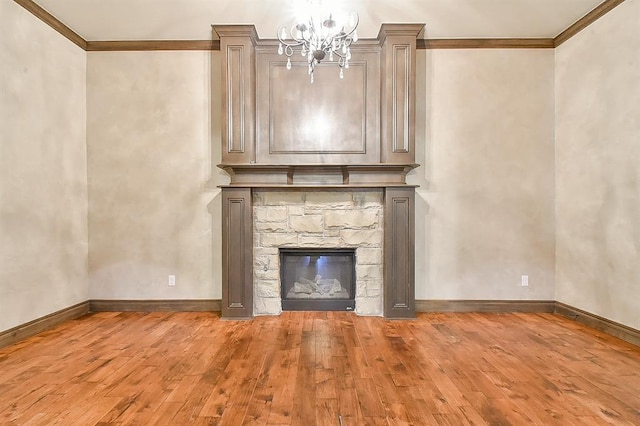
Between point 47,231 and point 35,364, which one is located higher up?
point 47,231

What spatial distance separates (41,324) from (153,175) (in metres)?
1.82

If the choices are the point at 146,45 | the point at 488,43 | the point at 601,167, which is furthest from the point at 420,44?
the point at 146,45

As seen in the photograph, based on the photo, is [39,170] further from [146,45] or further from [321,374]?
[321,374]

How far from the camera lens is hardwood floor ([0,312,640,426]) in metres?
2.06

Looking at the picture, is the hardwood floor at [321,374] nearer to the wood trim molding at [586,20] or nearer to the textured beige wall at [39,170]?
the textured beige wall at [39,170]

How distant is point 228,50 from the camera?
13.0 ft

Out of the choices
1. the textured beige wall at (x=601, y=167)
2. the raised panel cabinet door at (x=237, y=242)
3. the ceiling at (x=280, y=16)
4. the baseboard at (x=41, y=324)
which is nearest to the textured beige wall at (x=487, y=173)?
the textured beige wall at (x=601, y=167)

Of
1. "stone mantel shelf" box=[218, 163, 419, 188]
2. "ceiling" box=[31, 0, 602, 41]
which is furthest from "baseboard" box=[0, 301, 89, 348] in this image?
"ceiling" box=[31, 0, 602, 41]

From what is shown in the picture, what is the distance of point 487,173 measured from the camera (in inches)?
165

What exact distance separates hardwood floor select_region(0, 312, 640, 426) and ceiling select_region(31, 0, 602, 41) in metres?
3.12

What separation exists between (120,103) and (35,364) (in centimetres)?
281

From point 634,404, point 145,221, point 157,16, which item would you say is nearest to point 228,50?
point 157,16

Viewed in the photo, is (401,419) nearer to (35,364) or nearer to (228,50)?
(35,364)

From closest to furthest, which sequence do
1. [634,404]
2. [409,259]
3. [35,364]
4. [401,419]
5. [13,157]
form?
[401,419] < [634,404] < [35,364] < [13,157] < [409,259]
